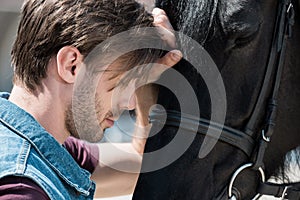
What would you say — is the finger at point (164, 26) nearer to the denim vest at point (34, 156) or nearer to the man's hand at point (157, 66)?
the man's hand at point (157, 66)

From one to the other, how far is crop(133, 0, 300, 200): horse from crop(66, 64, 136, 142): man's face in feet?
0.61

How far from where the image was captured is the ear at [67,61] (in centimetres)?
115

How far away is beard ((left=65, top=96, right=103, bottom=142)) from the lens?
119 cm

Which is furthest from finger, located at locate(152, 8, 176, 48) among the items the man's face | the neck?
the neck

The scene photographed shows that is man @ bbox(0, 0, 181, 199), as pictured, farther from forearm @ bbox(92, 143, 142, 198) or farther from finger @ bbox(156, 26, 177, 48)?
forearm @ bbox(92, 143, 142, 198)

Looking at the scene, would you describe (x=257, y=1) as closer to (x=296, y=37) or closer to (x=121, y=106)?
(x=296, y=37)

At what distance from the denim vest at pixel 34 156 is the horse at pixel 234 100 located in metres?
0.27

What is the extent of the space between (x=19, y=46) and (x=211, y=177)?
1.78 ft

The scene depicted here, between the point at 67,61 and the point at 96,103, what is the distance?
0.11 meters

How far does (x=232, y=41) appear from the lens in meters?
1.38

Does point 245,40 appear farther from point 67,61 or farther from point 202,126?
point 67,61

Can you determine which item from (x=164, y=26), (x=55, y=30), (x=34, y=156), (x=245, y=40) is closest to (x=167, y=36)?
(x=164, y=26)

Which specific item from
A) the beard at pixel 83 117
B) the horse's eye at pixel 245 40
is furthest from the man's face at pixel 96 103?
the horse's eye at pixel 245 40

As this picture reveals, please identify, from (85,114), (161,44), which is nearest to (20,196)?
(85,114)
